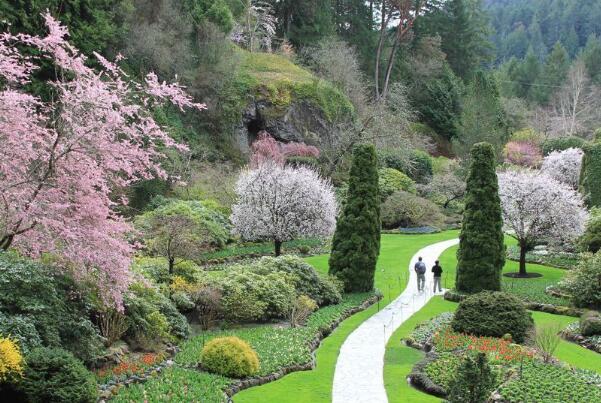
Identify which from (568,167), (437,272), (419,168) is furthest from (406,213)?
(437,272)

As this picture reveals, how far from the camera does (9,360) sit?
360 inches

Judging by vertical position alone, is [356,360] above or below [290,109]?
below

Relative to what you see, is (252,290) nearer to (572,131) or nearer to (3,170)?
(3,170)

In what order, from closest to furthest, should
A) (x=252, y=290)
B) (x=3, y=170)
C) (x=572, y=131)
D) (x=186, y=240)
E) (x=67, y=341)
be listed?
1. (x=3, y=170)
2. (x=67, y=341)
3. (x=252, y=290)
4. (x=186, y=240)
5. (x=572, y=131)

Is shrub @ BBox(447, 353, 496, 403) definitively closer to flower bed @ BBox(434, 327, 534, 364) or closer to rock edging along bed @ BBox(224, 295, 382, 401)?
flower bed @ BBox(434, 327, 534, 364)

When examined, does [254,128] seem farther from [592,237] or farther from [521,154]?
[521,154]

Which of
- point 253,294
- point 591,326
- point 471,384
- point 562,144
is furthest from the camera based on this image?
point 562,144

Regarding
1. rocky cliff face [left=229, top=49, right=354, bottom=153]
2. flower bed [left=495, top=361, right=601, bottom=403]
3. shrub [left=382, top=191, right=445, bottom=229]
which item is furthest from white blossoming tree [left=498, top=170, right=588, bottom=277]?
rocky cliff face [left=229, top=49, right=354, bottom=153]

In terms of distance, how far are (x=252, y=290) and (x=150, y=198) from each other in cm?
1434

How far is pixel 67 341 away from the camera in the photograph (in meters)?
11.5

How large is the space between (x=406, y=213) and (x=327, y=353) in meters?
24.9

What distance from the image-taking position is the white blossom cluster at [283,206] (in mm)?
25984

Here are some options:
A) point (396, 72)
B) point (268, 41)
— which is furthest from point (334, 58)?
point (396, 72)

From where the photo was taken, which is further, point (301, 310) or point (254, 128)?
point (254, 128)
